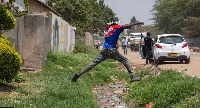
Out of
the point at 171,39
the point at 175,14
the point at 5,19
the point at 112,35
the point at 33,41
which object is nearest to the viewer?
the point at 5,19

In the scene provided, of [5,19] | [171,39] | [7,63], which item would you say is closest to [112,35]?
[5,19]

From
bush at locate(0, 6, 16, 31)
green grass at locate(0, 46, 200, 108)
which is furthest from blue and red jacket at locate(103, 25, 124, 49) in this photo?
bush at locate(0, 6, 16, 31)

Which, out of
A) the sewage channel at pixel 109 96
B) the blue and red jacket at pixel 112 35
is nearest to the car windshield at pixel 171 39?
the sewage channel at pixel 109 96

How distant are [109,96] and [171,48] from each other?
6791 mm

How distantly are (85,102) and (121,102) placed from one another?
1.74 meters

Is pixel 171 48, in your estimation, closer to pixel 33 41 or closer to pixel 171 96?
pixel 33 41

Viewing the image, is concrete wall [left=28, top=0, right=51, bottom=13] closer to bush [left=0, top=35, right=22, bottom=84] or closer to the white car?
the white car

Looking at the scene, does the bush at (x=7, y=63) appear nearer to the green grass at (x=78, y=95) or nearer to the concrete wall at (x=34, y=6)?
the green grass at (x=78, y=95)

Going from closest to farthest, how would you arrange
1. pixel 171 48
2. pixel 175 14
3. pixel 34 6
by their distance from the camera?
1. pixel 171 48
2. pixel 34 6
3. pixel 175 14

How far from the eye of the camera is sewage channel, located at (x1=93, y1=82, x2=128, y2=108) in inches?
307

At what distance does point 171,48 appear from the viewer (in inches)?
585

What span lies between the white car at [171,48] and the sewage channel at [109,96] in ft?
15.2

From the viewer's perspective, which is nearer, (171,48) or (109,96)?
(109,96)

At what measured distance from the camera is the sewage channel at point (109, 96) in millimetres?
7808
